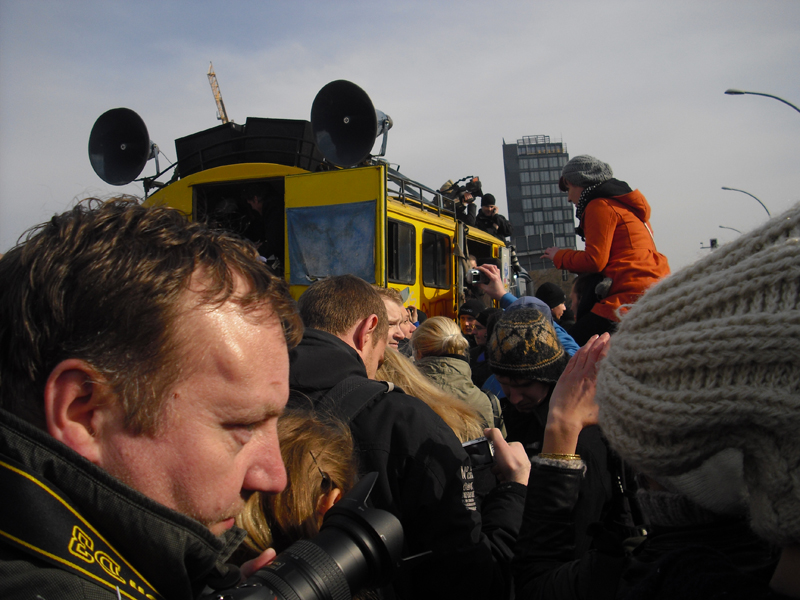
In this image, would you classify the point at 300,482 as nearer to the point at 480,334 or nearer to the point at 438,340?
the point at 438,340

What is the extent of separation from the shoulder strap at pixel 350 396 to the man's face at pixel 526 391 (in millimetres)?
797

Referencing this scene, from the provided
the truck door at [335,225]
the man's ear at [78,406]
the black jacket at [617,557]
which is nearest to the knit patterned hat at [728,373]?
the black jacket at [617,557]

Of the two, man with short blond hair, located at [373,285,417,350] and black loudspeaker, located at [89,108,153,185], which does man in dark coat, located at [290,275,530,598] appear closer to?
man with short blond hair, located at [373,285,417,350]

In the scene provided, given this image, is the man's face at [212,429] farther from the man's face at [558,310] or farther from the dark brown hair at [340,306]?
the man's face at [558,310]

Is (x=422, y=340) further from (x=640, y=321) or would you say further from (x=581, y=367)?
(x=640, y=321)

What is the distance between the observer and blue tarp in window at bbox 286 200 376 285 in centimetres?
664

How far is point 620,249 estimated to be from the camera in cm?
393

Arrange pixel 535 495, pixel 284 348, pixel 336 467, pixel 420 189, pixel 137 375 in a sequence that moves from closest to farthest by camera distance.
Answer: pixel 137 375
pixel 284 348
pixel 336 467
pixel 535 495
pixel 420 189

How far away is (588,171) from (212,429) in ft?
11.9

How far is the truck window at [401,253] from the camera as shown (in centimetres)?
710

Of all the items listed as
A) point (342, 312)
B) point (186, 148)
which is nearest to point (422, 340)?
point (342, 312)

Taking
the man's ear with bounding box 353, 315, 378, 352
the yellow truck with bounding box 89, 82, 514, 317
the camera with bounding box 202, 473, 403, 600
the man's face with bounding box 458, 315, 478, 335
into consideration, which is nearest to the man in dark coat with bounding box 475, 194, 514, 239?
the yellow truck with bounding box 89, 82, 514, 317

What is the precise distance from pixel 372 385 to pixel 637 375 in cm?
120

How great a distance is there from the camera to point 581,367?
1847 mm
